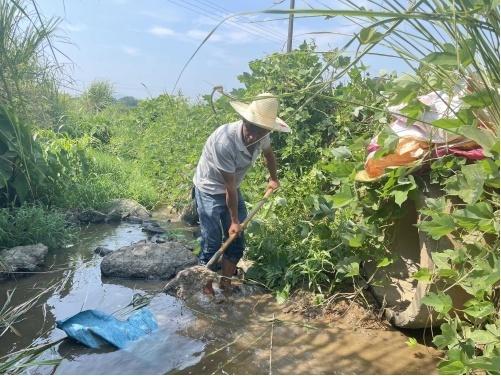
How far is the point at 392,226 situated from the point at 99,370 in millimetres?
2355

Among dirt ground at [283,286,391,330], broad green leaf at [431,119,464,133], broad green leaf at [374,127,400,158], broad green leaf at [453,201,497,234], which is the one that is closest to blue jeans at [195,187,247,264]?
dirt ground at [283,286,391,330]

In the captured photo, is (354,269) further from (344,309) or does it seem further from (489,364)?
(489,364)

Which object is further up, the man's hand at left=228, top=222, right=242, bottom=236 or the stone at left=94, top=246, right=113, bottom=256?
the man's hand at left=228, top=222, right=242, bottom=236

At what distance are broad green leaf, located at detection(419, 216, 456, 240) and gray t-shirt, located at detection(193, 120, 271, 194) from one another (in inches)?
79.4

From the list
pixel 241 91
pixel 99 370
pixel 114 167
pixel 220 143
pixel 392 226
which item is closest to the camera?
pixel 99 370

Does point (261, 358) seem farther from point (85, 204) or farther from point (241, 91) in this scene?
point (85, 204)

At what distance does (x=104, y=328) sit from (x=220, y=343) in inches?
33.8

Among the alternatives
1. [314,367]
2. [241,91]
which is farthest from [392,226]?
[241,91]

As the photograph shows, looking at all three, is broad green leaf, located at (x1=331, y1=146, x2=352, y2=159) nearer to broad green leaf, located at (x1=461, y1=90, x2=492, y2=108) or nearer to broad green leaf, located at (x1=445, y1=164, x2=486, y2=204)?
broad green leaf, located at (x1=445, y1=164, x2=486, y2=204)

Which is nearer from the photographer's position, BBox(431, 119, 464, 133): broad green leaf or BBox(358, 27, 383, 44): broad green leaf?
BBox(358, 27, 383, 44): broad green leaf

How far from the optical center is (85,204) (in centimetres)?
748

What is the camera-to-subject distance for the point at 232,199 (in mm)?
4160

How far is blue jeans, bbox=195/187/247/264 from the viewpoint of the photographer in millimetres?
4438

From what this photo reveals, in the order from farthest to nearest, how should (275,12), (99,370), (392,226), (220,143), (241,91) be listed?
(241,91), (220,143), (392,226), (99,370), (275,12)
